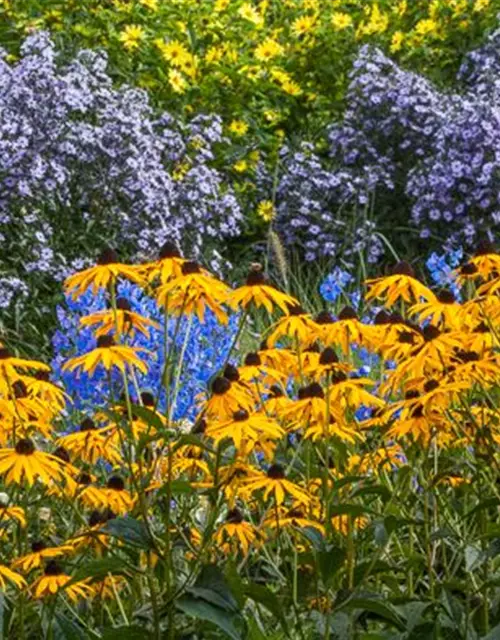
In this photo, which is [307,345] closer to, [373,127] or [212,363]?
[212,363]

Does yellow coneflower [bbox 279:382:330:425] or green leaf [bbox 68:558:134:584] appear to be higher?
yellow coneflower [bbox 279:382:330:425]

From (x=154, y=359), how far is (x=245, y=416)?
1988 millimetres

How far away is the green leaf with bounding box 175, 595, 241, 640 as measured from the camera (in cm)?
208

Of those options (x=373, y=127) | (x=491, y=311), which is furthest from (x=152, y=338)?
(x=373, y=127)

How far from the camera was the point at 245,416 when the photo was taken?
2238 mm

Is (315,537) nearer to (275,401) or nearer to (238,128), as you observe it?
(275,401)

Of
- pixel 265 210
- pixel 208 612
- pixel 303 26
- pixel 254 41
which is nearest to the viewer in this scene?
pixel 208 612

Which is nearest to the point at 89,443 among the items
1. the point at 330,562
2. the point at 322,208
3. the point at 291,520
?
the point at 291,520

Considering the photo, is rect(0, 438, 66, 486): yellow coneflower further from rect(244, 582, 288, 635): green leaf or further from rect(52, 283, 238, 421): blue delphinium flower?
rect(52, 283, 238, 421): blue delphinium flower

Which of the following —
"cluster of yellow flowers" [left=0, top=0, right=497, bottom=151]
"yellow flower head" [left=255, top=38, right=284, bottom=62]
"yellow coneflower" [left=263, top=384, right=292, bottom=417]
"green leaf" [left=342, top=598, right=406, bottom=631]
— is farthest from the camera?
"yellow flower head" [left=255, top=38, right=284, bottom=62]

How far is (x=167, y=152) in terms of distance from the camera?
684cm

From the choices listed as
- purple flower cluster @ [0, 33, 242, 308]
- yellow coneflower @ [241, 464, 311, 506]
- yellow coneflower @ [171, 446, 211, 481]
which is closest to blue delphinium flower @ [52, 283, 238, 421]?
purple flower cluster @ [0, 33, 242, 308]

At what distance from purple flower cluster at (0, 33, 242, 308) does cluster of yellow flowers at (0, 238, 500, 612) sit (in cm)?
308

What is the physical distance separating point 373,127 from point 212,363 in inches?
124
